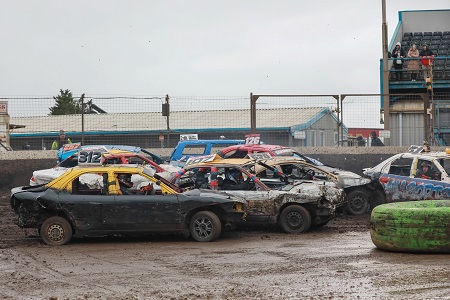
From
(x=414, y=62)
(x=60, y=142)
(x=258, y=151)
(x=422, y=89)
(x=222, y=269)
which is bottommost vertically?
(x=222, y=269)

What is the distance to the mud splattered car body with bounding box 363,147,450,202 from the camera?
14922mm

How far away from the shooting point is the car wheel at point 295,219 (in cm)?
1326

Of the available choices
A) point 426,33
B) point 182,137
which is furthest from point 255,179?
point 426,33

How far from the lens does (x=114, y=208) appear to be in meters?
12.2

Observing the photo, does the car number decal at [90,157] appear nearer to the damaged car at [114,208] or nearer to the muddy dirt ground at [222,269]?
the damaged car at [114,208]

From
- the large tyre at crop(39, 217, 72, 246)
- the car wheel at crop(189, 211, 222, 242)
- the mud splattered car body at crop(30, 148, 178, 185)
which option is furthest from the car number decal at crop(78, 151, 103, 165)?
the car wheel at crop(189, 211, 222, 242)

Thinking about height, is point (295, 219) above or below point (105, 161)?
below

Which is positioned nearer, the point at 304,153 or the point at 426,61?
the point at 304,153

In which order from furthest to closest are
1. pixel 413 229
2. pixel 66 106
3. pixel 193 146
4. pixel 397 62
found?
pixel 66 106
pixel 397 62
pixel 193 146
pixel 413 229

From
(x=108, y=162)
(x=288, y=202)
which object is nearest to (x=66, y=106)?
(x=108, y=162)

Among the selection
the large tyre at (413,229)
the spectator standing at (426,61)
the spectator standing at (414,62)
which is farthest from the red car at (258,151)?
the spectator standing at (414,62)

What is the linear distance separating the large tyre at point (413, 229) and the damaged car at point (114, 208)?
2.74m

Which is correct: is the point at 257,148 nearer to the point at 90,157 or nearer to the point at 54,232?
the point at 90,157

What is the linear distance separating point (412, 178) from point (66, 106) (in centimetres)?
3450
